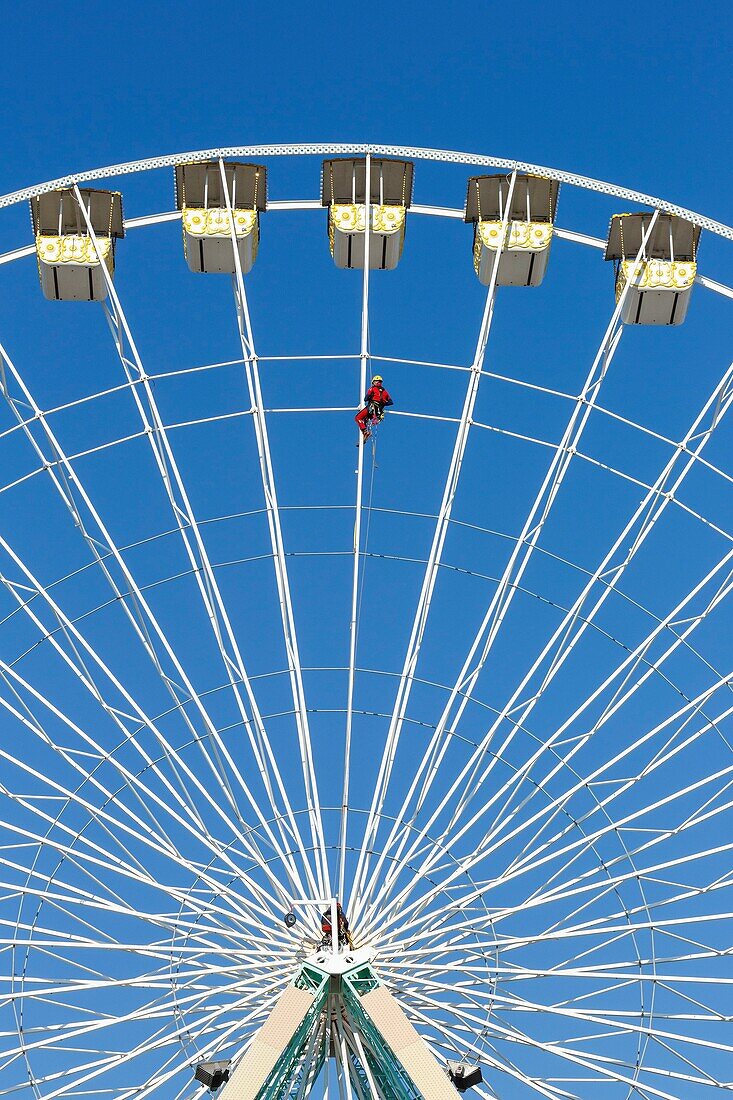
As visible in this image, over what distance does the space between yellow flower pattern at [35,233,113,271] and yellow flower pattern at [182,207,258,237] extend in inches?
78.7

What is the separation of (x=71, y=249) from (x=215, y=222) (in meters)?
3.49

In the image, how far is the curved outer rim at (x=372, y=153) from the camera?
122ft

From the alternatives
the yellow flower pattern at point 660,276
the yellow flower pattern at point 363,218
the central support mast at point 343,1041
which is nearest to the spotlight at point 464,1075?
the central support mast at point 343,1041

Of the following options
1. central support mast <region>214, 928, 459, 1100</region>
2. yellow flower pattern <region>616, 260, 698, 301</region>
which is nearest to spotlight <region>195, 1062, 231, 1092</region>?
central support mast <region>214, 928, 459, 1100</region>

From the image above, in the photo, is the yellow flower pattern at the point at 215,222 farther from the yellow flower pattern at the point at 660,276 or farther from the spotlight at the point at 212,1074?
the spotlight at the point at 212,1074

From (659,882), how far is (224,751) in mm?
9310

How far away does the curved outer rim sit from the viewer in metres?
37.2

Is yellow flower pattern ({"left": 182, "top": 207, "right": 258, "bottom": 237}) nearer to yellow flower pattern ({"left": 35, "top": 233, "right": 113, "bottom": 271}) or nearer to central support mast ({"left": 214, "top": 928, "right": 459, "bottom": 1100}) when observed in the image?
yellow flower pattern ({"left": 35, "top": 233, "right": 113, "bottom": 271})

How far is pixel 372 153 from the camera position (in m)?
38.7

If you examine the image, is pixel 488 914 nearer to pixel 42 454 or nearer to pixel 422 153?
pixel 42 454

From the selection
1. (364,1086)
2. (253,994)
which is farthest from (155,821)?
(364,1086)

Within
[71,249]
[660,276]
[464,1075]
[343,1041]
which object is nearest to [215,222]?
[71,249]

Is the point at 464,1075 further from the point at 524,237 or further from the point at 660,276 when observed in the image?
the point at 524,237

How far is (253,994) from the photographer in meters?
31.8
